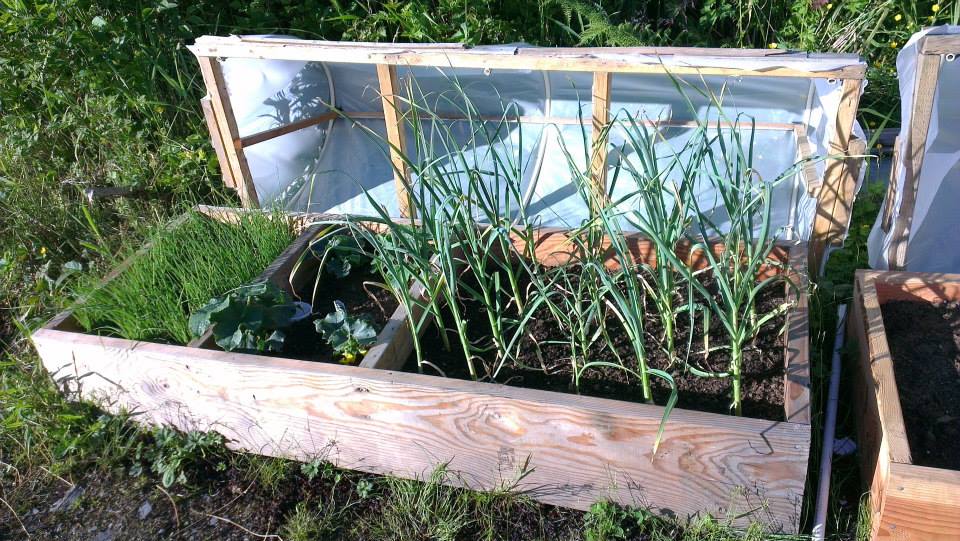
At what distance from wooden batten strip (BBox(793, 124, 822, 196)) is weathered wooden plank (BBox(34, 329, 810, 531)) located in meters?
0.69

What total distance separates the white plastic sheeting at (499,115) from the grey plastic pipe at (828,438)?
32.8 inches

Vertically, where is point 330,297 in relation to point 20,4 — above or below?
below

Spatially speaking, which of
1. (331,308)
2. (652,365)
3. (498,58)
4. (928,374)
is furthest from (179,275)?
(928,374)

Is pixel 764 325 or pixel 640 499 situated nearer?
pixel 640 499

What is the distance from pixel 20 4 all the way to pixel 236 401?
232 centimetres

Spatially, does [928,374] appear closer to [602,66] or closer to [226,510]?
[602,66]

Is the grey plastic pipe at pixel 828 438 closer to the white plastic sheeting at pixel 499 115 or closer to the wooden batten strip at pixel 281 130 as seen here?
the white plastic sheeting at pixel 499 115

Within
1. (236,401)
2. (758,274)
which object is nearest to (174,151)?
(236,401)

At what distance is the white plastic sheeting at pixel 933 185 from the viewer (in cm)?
182

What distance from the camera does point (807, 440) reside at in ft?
4.34

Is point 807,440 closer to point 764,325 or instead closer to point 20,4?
point 764,325

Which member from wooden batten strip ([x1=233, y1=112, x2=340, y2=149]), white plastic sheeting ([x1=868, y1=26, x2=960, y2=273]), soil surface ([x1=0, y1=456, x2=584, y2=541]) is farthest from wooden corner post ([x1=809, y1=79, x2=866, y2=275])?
wooden batten strip ([x1=233, y1=112, x2=340, y2=149])

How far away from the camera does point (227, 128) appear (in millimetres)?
2564

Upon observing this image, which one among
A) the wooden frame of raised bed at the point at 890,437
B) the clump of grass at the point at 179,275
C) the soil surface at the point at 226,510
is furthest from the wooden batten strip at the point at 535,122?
the soil surface at the point at 226,510
